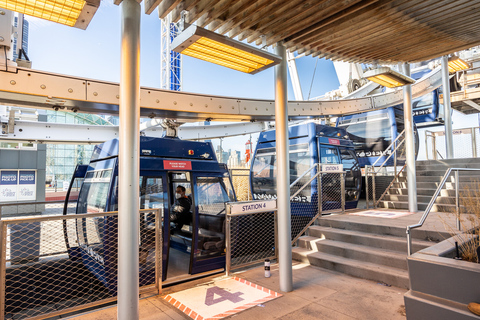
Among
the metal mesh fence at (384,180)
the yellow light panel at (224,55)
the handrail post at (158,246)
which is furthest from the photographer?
the metal mesh fence at (384,180)

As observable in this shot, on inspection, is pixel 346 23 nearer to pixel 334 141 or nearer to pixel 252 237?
pixel 252 237

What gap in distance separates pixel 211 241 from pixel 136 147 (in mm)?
3017

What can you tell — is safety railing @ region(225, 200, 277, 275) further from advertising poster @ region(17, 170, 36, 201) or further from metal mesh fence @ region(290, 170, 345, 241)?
advertising poster @ region(17, 170, 36, 201)

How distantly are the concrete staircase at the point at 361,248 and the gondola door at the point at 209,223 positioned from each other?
59.8 inches

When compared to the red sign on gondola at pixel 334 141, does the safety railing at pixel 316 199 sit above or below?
below

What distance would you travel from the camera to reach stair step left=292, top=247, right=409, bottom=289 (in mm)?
4152

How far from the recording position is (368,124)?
12.0m

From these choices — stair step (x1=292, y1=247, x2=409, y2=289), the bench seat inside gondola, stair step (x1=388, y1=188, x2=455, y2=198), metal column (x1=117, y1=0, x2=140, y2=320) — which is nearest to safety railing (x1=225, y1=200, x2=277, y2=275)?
the bench seat inside gondola

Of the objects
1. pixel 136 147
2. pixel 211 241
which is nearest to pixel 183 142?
pixel 211 241

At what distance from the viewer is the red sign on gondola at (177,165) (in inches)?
199

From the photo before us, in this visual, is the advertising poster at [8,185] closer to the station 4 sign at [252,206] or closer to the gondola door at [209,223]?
the gondola door at [209,223]

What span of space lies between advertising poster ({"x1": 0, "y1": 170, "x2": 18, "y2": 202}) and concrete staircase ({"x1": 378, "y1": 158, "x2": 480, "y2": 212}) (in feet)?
46.3

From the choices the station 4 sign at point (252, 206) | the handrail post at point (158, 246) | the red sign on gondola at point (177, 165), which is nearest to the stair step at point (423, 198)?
the station 4 sign at point (252, 206)

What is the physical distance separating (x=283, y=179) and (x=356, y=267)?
194cm
